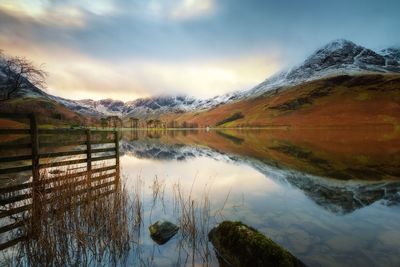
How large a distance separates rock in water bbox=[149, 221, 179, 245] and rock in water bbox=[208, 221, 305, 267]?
141cm

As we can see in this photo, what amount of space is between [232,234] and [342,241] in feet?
11.2

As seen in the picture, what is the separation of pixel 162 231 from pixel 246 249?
2.87m

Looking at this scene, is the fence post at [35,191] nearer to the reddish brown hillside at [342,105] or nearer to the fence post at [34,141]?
the fence post at [34,141]

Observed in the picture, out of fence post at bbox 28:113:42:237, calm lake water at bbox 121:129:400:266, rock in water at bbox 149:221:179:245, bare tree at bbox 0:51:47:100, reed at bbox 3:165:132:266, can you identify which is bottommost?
calm lake water at bbox 121:129:400:266

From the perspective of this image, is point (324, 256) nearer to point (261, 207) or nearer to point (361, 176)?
point (261, 207)

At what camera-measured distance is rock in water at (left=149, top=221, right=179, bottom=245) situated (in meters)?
7.95

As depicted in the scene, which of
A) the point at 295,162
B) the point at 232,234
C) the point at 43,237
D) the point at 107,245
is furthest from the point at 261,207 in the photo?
the point at 295,162

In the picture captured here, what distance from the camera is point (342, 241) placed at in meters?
7.89

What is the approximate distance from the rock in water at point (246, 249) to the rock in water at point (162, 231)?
1.41 metres

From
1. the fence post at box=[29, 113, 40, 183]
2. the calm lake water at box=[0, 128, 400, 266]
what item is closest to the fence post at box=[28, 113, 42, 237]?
the fence post at box=[29, 113, 40, 183]

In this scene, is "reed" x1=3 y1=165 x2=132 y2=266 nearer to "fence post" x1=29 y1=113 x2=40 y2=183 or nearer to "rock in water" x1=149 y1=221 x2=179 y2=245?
"rock in water" x1=149 y1=221 x2=179 y2=245

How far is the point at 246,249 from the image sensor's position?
6316 mm

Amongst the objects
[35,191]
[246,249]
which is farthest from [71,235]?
[246,249]

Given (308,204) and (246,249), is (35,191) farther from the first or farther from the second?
(308,204)
